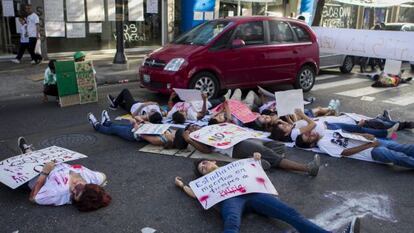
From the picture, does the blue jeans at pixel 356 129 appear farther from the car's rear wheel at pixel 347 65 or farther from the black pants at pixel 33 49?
the black pants at pixel 33 49

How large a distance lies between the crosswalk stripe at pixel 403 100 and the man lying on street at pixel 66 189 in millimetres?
7444

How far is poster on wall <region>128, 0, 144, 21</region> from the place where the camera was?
51.2 ft

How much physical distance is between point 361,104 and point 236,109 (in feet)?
12.2

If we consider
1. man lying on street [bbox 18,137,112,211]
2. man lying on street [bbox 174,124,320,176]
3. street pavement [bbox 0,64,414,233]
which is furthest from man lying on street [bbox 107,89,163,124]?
man lying on street [bbox 18,137,112,211]

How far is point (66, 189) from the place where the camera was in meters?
4.34

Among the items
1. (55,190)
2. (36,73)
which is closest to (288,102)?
(55,190)

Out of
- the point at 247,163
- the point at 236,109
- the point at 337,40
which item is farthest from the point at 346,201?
the point at 337,40

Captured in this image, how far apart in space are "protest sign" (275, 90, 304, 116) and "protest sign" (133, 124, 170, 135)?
1671 mm

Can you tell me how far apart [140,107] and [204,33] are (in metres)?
2.63

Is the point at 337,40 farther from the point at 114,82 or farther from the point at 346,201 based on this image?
the point at 346,201

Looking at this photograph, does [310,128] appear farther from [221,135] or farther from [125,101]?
[125,101]

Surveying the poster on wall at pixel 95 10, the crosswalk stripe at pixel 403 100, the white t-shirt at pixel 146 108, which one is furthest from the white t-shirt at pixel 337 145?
the poster on wall at pixel 95 10

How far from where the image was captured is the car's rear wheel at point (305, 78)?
10289mm

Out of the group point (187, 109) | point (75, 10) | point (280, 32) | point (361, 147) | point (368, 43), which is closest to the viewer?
point (361, 147)
